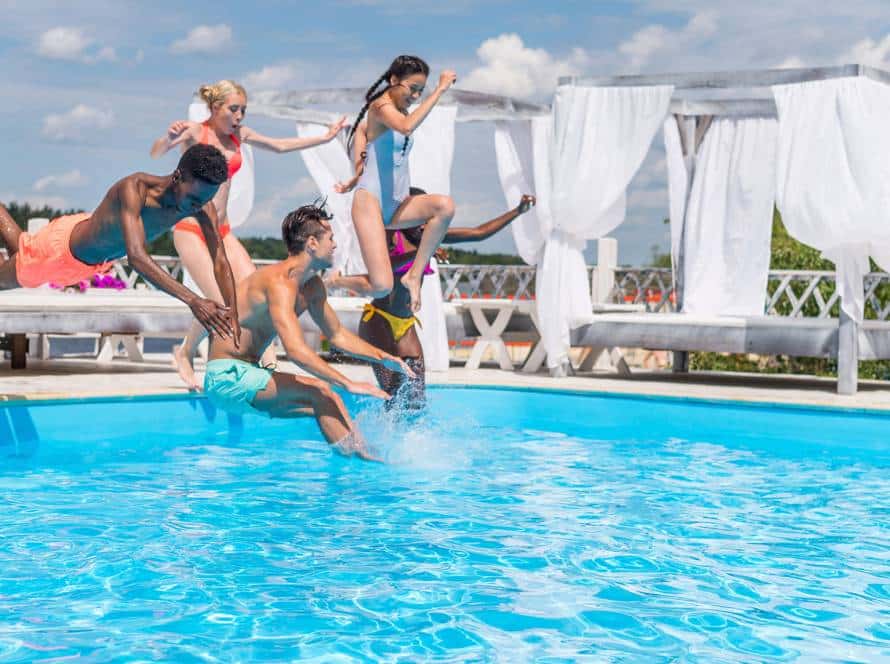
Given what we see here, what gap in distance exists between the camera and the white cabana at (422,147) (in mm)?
10117

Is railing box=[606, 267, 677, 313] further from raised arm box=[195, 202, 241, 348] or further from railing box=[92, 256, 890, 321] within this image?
raised arm box=[195, 202, 241, 348]

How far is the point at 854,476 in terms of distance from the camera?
20.6ft

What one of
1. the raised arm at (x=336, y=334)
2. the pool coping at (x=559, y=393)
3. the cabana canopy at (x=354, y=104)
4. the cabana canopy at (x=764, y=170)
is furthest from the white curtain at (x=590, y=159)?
the raised arm at (x=336, y=334)

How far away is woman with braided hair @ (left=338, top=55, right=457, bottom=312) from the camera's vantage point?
6.35 m

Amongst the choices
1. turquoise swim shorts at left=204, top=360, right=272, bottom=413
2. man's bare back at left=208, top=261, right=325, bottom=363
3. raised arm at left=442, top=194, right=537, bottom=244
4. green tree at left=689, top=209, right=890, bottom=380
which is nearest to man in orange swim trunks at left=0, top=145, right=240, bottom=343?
man's bare back at left=208, top=261, right=325, bottom=363

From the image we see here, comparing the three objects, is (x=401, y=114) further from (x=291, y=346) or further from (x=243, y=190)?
(x=243, y=190)

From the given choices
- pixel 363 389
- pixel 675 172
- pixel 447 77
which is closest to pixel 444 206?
pixel 447 77

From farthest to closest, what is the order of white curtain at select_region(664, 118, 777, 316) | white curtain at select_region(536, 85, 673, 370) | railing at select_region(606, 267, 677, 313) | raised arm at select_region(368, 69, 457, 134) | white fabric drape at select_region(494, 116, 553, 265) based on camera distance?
railing at select_region(606, 267, 677, 313) → white curtain at select_region(664, 118, 777, 316) → white fabric drape at select_region(494, 116, 553, 265) → white curtain at select_region(536, 85, 673, 370) → raised arm at select_region(368, 69, 457, 134)

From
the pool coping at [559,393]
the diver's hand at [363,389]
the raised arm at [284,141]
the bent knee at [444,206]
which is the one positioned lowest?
the pool coping at [559,393]

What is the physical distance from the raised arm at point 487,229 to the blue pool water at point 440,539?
1221 mm

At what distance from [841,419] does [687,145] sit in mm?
4421

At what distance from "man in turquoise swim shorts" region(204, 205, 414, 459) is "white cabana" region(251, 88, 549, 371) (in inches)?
150

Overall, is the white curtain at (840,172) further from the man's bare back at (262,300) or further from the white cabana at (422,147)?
the man's bare back at (262,300)

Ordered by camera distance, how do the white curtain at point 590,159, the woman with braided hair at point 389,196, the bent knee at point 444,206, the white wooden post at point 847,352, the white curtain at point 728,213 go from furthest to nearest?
the white curtain at point 728,213 < the white curtain at point 590,159 < the white wooden post at point 847,352 < the bent knee at point 444,206 < the woman with braided hair at point 389,196
